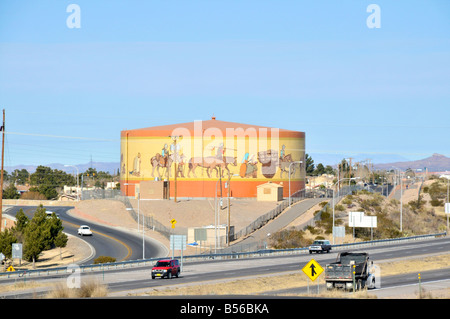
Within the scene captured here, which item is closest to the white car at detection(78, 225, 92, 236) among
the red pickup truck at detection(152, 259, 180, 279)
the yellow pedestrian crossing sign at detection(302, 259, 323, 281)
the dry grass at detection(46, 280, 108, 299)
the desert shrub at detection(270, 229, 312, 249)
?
the desert shrub at detection(270, 229, 312, 249)

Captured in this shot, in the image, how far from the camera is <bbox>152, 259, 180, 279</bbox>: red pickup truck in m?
44.7

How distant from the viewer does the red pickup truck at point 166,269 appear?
4466cm

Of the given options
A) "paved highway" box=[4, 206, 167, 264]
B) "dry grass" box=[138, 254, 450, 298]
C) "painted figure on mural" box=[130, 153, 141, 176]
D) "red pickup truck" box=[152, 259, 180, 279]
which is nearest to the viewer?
"dry grass" box=[138, 254, 450, 298]

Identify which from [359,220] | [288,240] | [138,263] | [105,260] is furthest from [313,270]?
[359,220]

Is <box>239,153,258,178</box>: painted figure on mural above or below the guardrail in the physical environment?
Result: above

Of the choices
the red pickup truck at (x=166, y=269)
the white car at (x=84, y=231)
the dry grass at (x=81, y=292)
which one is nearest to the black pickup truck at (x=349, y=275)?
the dry grass at (x=81, y=292)

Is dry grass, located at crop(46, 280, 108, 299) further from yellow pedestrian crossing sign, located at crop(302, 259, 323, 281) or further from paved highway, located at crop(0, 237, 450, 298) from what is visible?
yellow pedestrian crossing sign, located at crop(302, 259, 323, 281)

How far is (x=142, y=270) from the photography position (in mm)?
53656

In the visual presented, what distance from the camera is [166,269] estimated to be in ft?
147

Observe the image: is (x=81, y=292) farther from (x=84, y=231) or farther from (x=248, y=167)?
(x=248, y=167)

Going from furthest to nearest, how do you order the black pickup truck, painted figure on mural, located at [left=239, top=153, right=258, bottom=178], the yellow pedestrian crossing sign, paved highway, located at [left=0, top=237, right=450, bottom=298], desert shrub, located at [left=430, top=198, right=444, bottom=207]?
desert shrub, located at [left=430, top=198, right=444, bottom=207]
painted figure on mural, located at [left=239, top=153, right=258, bottom=178]
paved highway, located at [left=0, top=237, right=450, bottom=298]
the black pickup truck
the yellow pedestrian crossing sign

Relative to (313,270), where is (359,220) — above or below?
below

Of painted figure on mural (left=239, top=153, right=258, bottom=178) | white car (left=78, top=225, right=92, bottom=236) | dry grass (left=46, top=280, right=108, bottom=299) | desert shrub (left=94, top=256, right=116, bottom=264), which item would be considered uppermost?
painted figure on mural (left=239, top=153, right=258, bottom=178)
